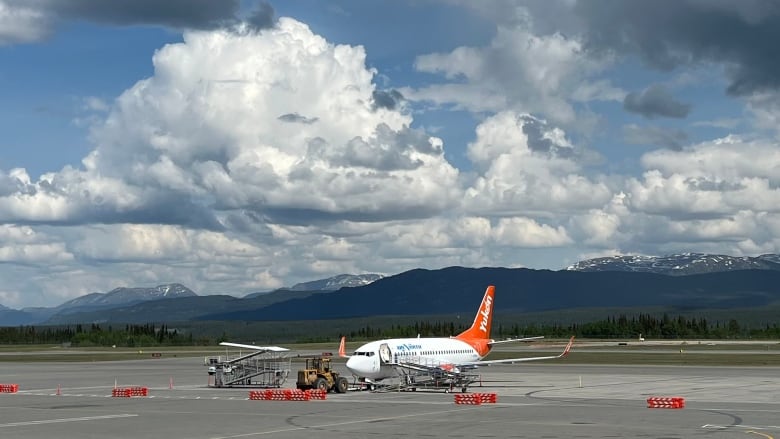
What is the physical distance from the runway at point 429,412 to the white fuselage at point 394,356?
368 centimetres

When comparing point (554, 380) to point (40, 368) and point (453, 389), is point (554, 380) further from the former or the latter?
point (40, 368)

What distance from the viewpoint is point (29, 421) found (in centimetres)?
5722

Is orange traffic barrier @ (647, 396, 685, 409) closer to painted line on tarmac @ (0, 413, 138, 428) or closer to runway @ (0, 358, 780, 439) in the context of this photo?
runway @ (0, 358, 780, 439)

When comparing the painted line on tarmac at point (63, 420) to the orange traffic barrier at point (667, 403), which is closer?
the painted line on tarmac at point (63, 420)

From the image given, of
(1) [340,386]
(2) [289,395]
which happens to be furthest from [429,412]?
(1) [340,386]

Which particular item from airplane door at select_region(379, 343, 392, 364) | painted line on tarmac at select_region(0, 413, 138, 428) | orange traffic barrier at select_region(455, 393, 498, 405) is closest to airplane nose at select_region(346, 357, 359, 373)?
airplane door at select_region(379, 343, 392, 364)

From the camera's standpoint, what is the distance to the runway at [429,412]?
162 ft

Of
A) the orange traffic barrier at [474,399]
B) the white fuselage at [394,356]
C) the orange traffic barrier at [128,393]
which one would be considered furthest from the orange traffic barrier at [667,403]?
the orange traffic barrier at [128,393]

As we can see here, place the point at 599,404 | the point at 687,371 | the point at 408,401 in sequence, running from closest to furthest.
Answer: the point at 599,404 → the point at 408,401 → the point at 687,371

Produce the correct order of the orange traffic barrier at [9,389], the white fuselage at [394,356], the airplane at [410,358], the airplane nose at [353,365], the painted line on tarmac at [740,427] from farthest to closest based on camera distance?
the orange traffic barrier at [9,389]
the airplane at [410,358]
the white fuselage at [394,356]
the airplane nose at [353,365]
the painted line on tarmac at [740,427]

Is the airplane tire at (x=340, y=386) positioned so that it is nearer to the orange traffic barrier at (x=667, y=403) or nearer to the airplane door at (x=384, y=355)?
the airplane door at (x=384, y=355)

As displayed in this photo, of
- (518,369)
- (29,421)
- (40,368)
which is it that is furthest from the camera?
(40,368)

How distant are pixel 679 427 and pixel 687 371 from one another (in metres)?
55.0

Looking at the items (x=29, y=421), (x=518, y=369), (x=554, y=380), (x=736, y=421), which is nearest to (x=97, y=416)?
(x=29, y=421)
